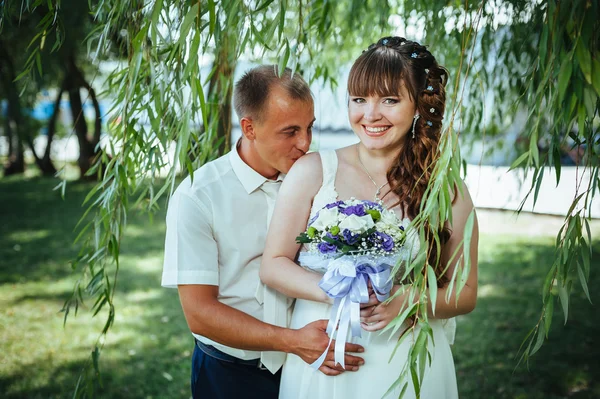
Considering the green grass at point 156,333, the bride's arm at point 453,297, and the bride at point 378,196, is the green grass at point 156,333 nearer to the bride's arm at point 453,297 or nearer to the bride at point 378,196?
the bride at point 378,196

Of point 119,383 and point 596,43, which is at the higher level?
point 596,43

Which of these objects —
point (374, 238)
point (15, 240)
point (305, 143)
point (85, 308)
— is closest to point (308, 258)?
point (374, 238)

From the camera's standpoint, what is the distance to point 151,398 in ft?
12.9

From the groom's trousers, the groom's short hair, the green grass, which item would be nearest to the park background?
the green grass

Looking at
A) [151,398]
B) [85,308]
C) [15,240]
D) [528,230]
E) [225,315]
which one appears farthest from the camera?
[528,230]

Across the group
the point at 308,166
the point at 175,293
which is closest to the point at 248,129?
the point at 308,166

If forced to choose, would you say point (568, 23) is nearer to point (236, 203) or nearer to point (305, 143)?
point (305, 143)

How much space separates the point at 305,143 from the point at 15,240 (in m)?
6.75

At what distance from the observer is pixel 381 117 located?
1998mm

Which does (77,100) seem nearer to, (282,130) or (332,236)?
(282,130)

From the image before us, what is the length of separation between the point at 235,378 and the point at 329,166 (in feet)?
2.78

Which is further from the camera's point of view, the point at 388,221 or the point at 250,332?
the point at 250,332

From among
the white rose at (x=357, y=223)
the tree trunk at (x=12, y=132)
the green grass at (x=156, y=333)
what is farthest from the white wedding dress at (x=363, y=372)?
A: the tree trunk at (x=12, y=132)

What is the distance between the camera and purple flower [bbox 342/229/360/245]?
1816 millimetres
